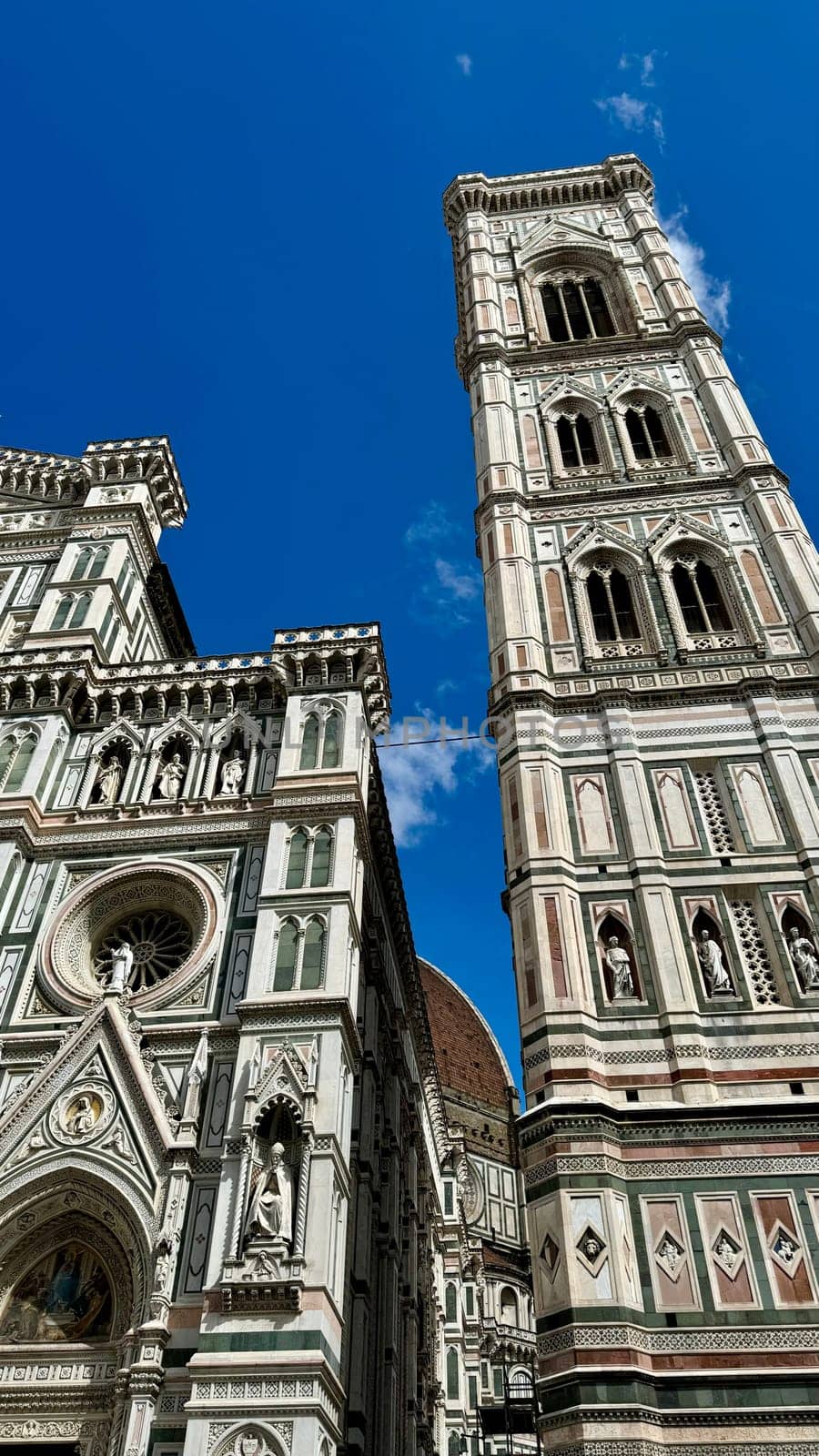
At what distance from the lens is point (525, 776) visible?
1808cm

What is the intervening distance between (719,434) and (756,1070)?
45.8 ft

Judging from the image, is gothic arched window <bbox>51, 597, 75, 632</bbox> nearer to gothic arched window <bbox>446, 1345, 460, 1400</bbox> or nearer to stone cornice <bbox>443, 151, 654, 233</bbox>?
stone cornice <bbox>443, 151, 654, 233</bbox>

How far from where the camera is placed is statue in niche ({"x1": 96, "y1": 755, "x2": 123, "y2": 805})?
1962 cm

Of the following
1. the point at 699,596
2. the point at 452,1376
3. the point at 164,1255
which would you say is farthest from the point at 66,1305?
the point at 452,1376

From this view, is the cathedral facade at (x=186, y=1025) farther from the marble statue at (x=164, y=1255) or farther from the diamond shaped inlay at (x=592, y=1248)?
the diamond shaped inlay at (x=592, y=1248)

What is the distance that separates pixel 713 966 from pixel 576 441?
42.3 feet

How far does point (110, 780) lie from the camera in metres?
19.9

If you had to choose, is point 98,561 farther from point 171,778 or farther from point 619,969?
point 619,969

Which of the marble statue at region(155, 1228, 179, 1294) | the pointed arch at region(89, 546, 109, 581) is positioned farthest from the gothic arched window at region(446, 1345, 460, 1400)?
the pointed arch at region(89, 546, 109, 581)

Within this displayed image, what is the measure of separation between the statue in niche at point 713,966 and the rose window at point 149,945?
7.50 meters

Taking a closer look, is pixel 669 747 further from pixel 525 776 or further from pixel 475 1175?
pixel 475 1175

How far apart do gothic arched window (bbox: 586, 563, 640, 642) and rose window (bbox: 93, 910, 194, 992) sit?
8.70m

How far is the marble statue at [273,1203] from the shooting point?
13.6 m

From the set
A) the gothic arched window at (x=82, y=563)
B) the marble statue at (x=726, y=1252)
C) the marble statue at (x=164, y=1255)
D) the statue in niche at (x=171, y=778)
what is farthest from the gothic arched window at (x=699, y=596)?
the marble statue at (x=164, y=1255)
